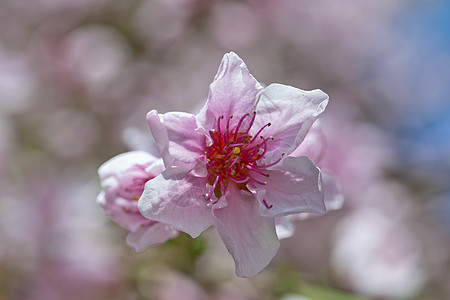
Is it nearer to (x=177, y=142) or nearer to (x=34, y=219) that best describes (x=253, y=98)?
(x=177, y=142)

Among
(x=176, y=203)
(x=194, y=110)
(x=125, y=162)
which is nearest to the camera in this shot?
(x=176, y=203)

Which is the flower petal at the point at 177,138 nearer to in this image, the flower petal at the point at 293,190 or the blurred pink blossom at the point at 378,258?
the flower petal at the point at 293,190

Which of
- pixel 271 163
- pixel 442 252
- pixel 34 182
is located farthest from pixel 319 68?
pixel 271 163

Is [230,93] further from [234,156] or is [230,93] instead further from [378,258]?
[378,258]

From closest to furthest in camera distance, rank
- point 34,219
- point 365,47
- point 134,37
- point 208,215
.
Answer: point 208,215, point 34,219, point 134,37, point 365,47

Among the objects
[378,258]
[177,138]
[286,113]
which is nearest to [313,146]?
[286,113]

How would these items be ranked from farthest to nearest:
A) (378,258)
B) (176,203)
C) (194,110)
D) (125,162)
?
(378,258) → (194,110) → (125,162) → (176,203)

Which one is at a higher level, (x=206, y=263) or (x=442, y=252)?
(x=206, y=263)
